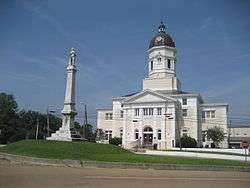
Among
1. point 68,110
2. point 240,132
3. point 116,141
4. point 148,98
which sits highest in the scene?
point 148,98

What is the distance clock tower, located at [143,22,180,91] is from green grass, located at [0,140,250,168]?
3631 centimetres

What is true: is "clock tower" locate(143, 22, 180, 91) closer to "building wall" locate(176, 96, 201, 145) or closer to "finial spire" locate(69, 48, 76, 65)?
"building wall" locate(176, 96, 201, 145)

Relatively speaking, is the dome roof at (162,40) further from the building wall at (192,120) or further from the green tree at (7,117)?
the green tree at (7,117)

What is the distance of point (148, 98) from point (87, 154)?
126ft

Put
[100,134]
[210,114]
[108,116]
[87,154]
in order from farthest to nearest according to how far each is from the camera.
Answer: [108,116] < [100,134] < [210,114] < [87,154]

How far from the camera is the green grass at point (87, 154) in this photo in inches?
1086

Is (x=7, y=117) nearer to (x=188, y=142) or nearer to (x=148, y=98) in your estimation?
(x=148, y=98)

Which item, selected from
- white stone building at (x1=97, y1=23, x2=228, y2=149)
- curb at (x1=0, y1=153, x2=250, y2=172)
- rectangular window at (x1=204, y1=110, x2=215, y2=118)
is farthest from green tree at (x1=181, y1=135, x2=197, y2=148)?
curb at (x1=0, y1=153, x2=250, y2=172)

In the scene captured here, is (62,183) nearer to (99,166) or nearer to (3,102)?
(99,166)

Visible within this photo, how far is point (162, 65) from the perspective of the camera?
72438 millimetres

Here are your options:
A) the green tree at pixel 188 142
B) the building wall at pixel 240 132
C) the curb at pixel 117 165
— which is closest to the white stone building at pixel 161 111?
the green tree at pixel 188 142

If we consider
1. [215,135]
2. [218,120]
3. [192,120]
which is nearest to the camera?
[215,135]

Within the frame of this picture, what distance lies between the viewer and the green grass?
2758 cm

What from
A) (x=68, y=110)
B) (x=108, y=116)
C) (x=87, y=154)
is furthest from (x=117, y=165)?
(x=108, y=116)
